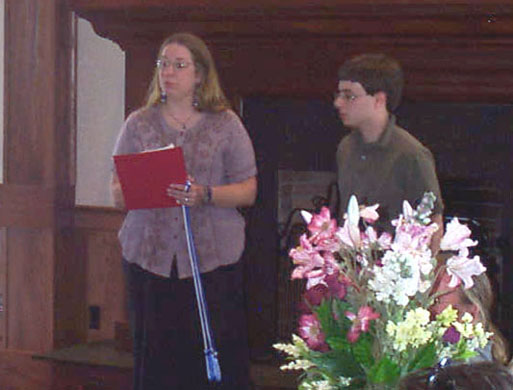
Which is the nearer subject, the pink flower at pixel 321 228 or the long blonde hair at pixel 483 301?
the pink flower at pixel 321 228

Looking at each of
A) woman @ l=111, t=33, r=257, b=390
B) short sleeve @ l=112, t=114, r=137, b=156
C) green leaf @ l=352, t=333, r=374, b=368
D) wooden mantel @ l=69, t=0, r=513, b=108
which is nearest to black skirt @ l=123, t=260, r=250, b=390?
woman @ l=111, t=33, r=257, b=390

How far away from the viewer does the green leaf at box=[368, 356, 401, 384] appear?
154 centimetres

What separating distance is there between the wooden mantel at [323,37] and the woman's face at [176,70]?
811 mm

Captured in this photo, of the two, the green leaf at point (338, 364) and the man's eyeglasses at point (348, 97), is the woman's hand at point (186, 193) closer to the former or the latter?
the man's eyeglasses at point (348, 97)

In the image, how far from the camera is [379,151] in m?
3.01

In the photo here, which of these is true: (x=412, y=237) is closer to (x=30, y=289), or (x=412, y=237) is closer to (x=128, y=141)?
(x=128, y=141)

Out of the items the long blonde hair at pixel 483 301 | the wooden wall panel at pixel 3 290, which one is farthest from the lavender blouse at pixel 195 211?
the wooden wall panel at pixel 3 290

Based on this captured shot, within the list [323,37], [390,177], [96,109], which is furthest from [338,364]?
[96,109]

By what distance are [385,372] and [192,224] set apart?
1.73 meters

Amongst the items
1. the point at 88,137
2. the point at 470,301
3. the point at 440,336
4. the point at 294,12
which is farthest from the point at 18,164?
the point at 440,336

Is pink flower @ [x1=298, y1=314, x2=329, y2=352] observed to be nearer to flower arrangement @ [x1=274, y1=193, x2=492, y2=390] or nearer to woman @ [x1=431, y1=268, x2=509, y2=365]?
flower arrangement @ [x1=274, y1=193, x2=492, y2=390]

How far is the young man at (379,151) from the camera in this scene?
2.97 m

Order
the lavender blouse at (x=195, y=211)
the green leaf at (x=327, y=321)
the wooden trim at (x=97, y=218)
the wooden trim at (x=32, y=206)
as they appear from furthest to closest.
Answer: the wooden trim at (x=97, y=218) < the wooden trim at (x=32, y=206) < the lavender blouse at (x=195, y=211) < the green leaf at (x=327, y=321)

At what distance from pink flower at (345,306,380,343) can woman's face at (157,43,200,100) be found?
1756mm
